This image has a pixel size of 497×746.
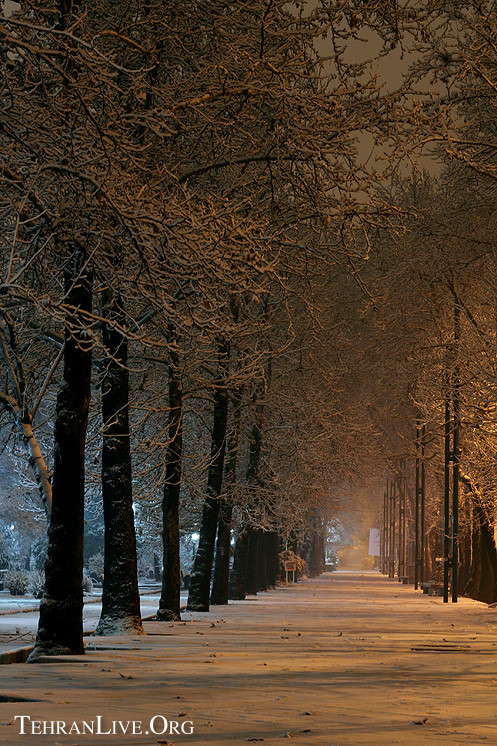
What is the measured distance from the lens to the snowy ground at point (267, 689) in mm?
7066

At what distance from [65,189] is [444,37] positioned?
391 inches

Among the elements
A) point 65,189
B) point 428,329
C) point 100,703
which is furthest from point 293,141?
point 428,329

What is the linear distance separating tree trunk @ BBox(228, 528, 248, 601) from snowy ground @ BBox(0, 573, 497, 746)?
60.4 feet

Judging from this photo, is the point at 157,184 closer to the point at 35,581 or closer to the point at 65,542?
the point at 65,542

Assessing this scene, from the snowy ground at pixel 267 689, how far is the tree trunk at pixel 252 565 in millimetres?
22892

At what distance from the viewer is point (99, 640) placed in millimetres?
15930

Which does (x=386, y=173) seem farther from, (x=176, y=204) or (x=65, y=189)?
(x=65, y=189)

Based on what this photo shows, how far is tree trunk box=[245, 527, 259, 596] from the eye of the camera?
135 ft

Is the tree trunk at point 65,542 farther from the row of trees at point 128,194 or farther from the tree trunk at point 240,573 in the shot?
the tree trunk at point 240,573

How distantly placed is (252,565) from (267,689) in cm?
3335

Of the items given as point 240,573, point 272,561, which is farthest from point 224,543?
point 272,561

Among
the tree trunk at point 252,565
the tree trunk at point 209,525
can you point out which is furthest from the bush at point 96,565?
the tree trunk at point 209,525

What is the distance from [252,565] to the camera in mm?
42719

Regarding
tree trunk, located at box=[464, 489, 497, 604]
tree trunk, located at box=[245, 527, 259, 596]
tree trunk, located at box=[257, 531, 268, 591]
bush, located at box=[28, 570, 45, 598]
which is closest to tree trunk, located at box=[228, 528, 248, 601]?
tree trunk, located at box=[245, 527, 259, 596]
